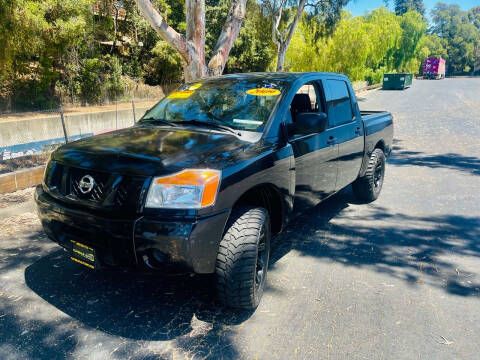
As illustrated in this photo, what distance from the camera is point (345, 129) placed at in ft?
15.8

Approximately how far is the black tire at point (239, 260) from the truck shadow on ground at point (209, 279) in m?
0.26

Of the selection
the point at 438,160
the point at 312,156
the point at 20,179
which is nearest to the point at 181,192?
the point at 312,156

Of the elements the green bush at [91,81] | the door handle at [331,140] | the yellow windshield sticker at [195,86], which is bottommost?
the door handle at [331,140]

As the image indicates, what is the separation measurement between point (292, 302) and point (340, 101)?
2.63 metres

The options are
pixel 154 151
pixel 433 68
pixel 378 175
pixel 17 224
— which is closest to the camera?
pixel 154 151

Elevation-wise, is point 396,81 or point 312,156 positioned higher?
point 396,81

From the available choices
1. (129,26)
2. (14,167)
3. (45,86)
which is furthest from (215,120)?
(129,26)

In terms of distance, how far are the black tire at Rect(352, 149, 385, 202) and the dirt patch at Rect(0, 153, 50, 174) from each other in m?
5.52

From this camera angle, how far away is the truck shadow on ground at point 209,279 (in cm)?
301

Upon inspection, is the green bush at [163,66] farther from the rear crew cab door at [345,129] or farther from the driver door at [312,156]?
the driver door at [312,156]

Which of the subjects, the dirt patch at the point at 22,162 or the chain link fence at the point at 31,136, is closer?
the dirt patch at the point at 22,162

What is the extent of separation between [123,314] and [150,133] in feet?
5.07

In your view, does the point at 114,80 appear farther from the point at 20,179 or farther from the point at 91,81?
the point at 20,179

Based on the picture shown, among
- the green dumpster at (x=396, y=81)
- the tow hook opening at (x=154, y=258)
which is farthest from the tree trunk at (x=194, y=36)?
the green dumpster at (x=396, y=81)
